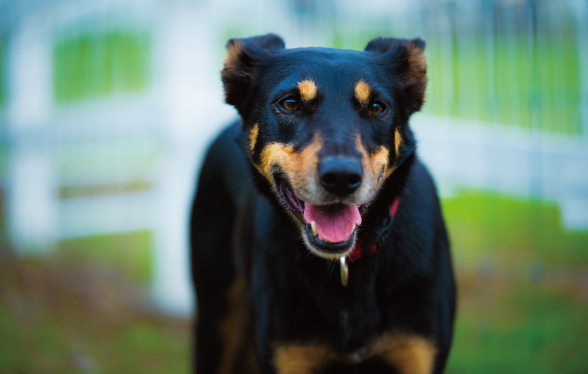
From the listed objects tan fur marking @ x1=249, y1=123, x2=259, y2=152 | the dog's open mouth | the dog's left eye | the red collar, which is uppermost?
the dog's left eye

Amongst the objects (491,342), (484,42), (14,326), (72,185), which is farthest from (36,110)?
(491,342)

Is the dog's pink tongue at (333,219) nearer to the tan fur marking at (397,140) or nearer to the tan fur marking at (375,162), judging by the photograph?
the tan fur marking at (375,162)

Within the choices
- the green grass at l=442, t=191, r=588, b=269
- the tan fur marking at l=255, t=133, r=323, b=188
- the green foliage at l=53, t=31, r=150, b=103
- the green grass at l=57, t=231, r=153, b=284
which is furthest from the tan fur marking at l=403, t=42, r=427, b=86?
the green grass at l=57, t=231, r=153, b=284

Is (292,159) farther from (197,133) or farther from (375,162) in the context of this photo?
(197,133)

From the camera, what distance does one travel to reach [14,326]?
4.78 m

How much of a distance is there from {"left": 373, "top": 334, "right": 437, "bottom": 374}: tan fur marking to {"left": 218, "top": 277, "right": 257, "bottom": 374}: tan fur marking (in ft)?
4.12

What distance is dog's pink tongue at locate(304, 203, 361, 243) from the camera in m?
2.04

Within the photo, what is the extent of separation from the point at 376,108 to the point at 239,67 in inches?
29.3

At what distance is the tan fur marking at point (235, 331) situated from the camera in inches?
133

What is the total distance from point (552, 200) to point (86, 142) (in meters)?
4.66

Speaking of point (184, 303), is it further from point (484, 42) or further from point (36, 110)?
point (484, 42)

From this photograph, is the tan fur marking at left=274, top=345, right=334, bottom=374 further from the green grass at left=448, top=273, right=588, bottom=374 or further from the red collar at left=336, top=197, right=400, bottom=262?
the green grass at left=448, top=273, right=588, bottom=374

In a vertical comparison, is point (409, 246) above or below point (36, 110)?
below

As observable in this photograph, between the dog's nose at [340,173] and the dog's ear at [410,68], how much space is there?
76cm
